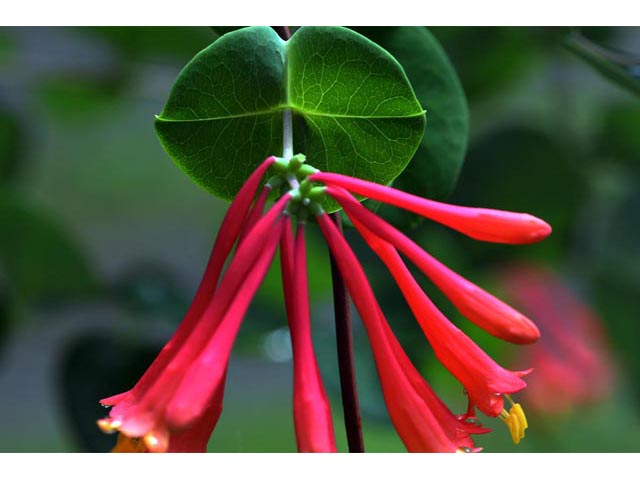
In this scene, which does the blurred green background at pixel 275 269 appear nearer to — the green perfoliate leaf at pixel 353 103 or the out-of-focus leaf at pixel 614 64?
Result: the out-of-focus leaf at pixel 614 64

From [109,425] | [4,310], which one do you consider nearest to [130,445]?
[109,425]

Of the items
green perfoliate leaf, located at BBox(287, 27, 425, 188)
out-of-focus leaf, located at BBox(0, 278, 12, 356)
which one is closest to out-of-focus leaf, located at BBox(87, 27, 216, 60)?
out-of-focus leaf, located at BBox(0, 278, 12, 356)

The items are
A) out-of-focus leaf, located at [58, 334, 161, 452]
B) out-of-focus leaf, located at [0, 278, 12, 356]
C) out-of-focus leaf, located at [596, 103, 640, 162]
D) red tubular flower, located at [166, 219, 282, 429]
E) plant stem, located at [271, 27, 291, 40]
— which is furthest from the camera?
out-of-focus leaf, located at [596, 103, 640, 162]

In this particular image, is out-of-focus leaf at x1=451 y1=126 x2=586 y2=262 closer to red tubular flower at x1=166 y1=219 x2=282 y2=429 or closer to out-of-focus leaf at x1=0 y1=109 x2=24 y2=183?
out-of-focus leaf at x1=0 y1=109 x2=24 y2=183

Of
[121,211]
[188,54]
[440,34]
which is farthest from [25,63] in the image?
[440,34]

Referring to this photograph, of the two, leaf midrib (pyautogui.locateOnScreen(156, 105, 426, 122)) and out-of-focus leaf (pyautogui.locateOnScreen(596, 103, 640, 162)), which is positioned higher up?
leaf midrib (pyautogui.locateOnScreen(156, 105, 426, 122))

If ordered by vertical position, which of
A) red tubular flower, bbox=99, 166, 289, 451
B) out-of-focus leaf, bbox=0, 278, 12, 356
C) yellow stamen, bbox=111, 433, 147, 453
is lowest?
out-of-focus leaf, bbox=0, 278, 12, 356

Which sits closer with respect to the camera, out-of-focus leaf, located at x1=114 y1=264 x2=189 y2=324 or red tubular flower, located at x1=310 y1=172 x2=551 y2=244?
red tubular flower, located at x1=310 y1=172 x2=551 y2=244

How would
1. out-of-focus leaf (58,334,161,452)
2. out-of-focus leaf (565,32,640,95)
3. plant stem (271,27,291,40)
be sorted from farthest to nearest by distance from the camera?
out-of-focus leaf (58,334,161,452) < out-of-focus leaf (565,32,640,95) < plant stem (271,27,291,40)
